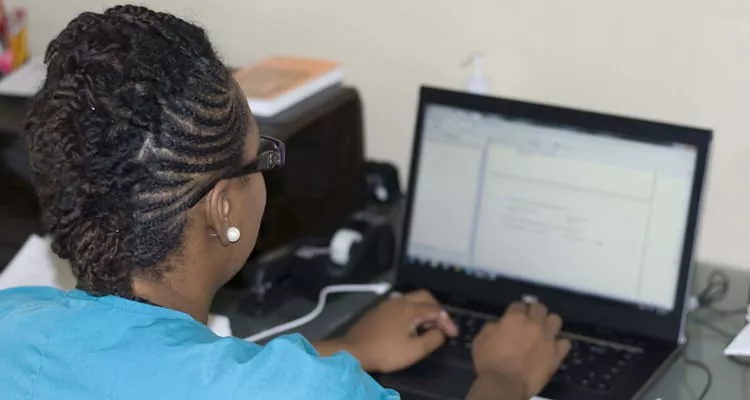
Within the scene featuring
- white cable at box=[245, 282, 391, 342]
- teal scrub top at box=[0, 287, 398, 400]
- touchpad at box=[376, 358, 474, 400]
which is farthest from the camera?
white cable at box=[245, 282, 391, 342]

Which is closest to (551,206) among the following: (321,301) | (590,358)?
(590,358)

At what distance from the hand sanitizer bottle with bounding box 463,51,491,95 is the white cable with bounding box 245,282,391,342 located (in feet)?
1.06

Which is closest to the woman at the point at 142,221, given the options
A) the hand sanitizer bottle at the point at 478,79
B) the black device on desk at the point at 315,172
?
the black device on desk at the point at 315,172

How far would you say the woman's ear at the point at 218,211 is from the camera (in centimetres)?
Result: 101

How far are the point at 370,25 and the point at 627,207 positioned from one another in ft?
1.85

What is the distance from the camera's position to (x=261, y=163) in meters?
1.06

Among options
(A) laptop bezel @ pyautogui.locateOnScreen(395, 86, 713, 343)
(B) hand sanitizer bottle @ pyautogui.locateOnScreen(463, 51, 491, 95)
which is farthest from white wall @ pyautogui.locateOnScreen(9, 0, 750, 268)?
(A) laptop bezel @ pyautogui.locateOnScreen(395, 86, 713, 343)

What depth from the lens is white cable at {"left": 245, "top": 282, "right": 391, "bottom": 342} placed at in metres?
1.49

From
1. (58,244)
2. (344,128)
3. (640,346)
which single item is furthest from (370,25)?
(58,244)

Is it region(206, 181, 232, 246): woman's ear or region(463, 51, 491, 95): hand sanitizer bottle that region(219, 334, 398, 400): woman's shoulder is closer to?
region(206, 181, 232, 246): woman's ear

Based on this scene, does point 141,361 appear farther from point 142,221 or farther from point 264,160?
point 264,160

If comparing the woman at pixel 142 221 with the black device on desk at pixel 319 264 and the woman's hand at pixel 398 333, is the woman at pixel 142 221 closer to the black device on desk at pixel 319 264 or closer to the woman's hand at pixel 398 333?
the woman's hand at pixel 398 333

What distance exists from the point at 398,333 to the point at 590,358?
25 cm

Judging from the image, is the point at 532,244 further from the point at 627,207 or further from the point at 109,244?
the point at 109,244
